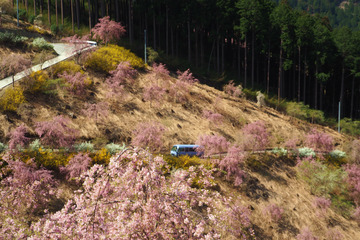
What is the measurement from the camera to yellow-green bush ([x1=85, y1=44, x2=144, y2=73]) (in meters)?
33.0

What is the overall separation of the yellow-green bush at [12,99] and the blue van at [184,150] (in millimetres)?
11863

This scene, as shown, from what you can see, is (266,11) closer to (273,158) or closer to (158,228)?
(273,158)

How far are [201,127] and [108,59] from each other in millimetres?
11990

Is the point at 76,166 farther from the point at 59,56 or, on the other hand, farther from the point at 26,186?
the point at 59,56

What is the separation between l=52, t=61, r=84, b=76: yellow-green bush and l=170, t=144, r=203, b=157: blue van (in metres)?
12.7

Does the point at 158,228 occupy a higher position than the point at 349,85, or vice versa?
the point at 158,228

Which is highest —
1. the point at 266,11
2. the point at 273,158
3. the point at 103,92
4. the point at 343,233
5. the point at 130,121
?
the point at 266,11

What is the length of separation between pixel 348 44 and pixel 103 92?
41.5 m

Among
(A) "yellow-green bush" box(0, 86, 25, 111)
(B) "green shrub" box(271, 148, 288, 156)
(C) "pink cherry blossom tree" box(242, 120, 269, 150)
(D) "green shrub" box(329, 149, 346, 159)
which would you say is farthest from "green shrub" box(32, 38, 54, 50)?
(D) "green shrub" box(329, 149, 346, 159)

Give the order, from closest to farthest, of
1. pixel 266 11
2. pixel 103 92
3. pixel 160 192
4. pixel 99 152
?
pixel 160 192 → pixel 99 152 → pixel 103 92 → pixel 266 11

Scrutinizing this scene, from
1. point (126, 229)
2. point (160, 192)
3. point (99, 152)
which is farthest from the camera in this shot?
point (99, 152)

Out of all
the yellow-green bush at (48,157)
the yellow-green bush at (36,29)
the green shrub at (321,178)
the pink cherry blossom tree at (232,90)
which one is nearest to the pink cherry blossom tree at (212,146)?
the green shrub at (321,178)

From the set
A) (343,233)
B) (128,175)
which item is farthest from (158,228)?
(343,233)

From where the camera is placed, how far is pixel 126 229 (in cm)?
664
